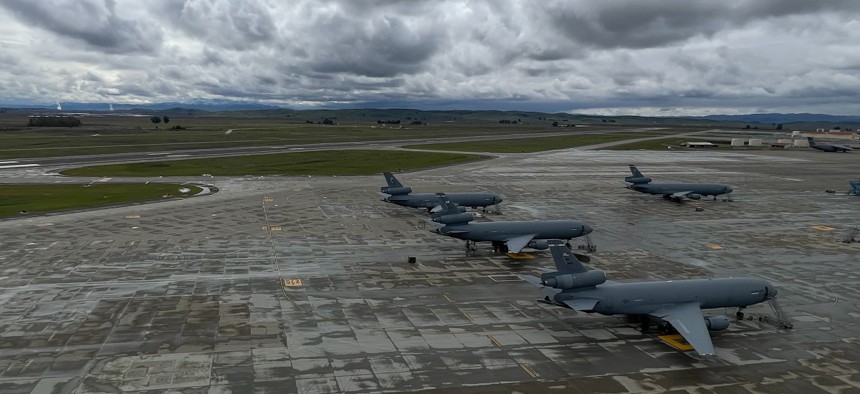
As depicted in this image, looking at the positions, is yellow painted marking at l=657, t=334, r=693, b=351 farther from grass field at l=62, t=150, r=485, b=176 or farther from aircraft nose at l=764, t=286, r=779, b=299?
grass field at l=62, t=150, r=485, b=176

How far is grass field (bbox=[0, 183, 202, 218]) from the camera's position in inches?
3489

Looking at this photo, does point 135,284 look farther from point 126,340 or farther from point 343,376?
point 343,376

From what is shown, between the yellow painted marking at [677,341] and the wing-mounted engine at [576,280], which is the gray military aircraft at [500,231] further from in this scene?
the yellow painted marking at [677,341]

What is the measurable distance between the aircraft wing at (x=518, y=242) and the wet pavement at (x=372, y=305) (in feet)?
4.71

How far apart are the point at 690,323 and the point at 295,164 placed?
13110 cm

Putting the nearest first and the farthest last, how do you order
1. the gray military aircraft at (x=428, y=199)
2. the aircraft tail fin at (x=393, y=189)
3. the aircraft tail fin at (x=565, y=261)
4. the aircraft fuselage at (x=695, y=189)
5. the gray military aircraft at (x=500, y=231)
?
the aircraft tail fin at (x=565, y=261) < the gray military aircraft at (x=500, y=231) < the gray military aircraft at (x=428, y=199) < the aircraft tail fin at (x=393, y=189) < the aircraft fuselage at (x=695, y=189)

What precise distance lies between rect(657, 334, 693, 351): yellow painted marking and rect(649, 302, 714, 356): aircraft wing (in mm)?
1365

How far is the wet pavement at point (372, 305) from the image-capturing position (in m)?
33.0

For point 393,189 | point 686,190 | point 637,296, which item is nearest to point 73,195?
point 393,189

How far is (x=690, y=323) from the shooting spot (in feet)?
123

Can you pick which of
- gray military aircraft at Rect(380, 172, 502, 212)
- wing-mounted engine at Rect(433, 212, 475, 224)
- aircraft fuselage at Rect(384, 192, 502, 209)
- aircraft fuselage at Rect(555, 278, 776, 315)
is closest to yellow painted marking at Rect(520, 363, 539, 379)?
aircraft fuselage at Rect(555, 278, 776, 315)

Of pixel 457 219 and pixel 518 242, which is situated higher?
pixel 457 219

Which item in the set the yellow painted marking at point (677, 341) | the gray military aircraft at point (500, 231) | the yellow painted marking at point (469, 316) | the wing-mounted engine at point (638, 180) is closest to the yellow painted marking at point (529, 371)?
the yellow painted marking at point (469, 316)

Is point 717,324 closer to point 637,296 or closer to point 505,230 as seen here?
point 637,296
